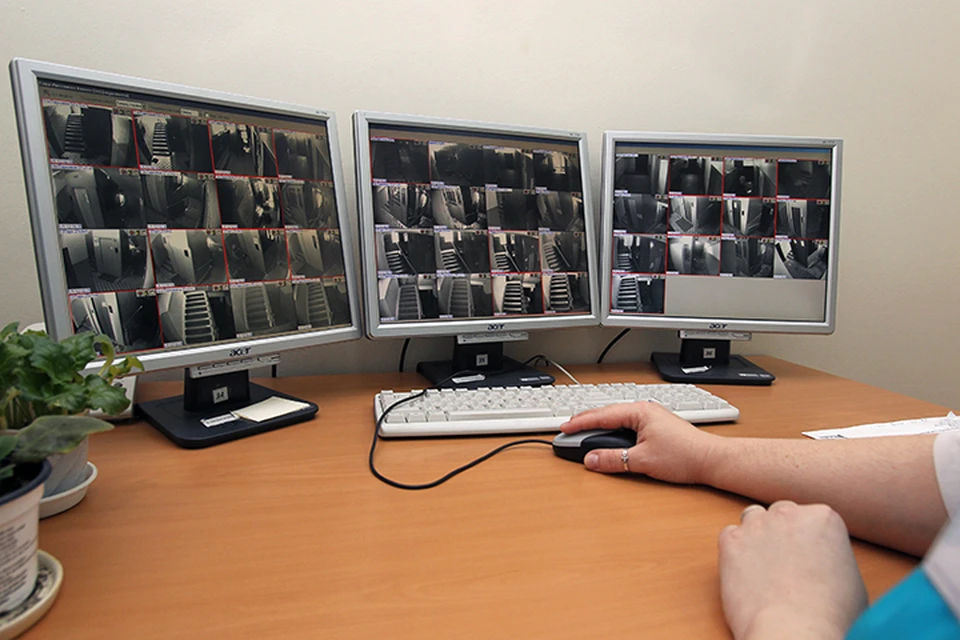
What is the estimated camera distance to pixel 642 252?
123 centimetres

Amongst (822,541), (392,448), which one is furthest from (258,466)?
(822,541)

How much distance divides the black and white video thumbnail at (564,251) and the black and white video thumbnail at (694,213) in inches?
8.4

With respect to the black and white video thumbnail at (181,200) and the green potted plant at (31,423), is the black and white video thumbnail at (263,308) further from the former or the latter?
the green potted plant at (31,423)

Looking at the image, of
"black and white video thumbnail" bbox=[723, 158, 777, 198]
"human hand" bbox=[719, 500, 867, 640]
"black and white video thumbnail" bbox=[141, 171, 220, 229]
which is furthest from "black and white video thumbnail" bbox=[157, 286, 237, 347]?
"black and white video thumbnail" bbox=[723, 158, 777, 198]

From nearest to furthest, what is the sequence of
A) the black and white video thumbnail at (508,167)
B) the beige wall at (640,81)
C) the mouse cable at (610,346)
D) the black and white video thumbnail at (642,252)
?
the beige wall at (640,81), the black and white video thumbnail at (508,167), the black and white video thumbnail at (642,252), the mouse cable at (610,346)

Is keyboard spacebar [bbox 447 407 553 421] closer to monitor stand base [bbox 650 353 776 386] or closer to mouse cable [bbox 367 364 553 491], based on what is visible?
mouse cable [bbox 367 364 553 491]

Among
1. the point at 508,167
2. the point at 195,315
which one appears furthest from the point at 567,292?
the point at 195,315

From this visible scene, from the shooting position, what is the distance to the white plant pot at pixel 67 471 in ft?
1.89

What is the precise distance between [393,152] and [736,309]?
834 mm

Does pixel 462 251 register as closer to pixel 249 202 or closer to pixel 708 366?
pixel 249 202

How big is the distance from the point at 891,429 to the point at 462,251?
2.59 feet

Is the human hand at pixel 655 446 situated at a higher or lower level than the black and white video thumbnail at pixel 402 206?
lower

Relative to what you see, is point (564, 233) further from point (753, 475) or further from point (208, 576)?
point (208, 576)

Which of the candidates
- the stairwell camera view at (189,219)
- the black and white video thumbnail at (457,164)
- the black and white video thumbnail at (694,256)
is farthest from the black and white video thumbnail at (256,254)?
the black and white video thumbnail at (694,256)
